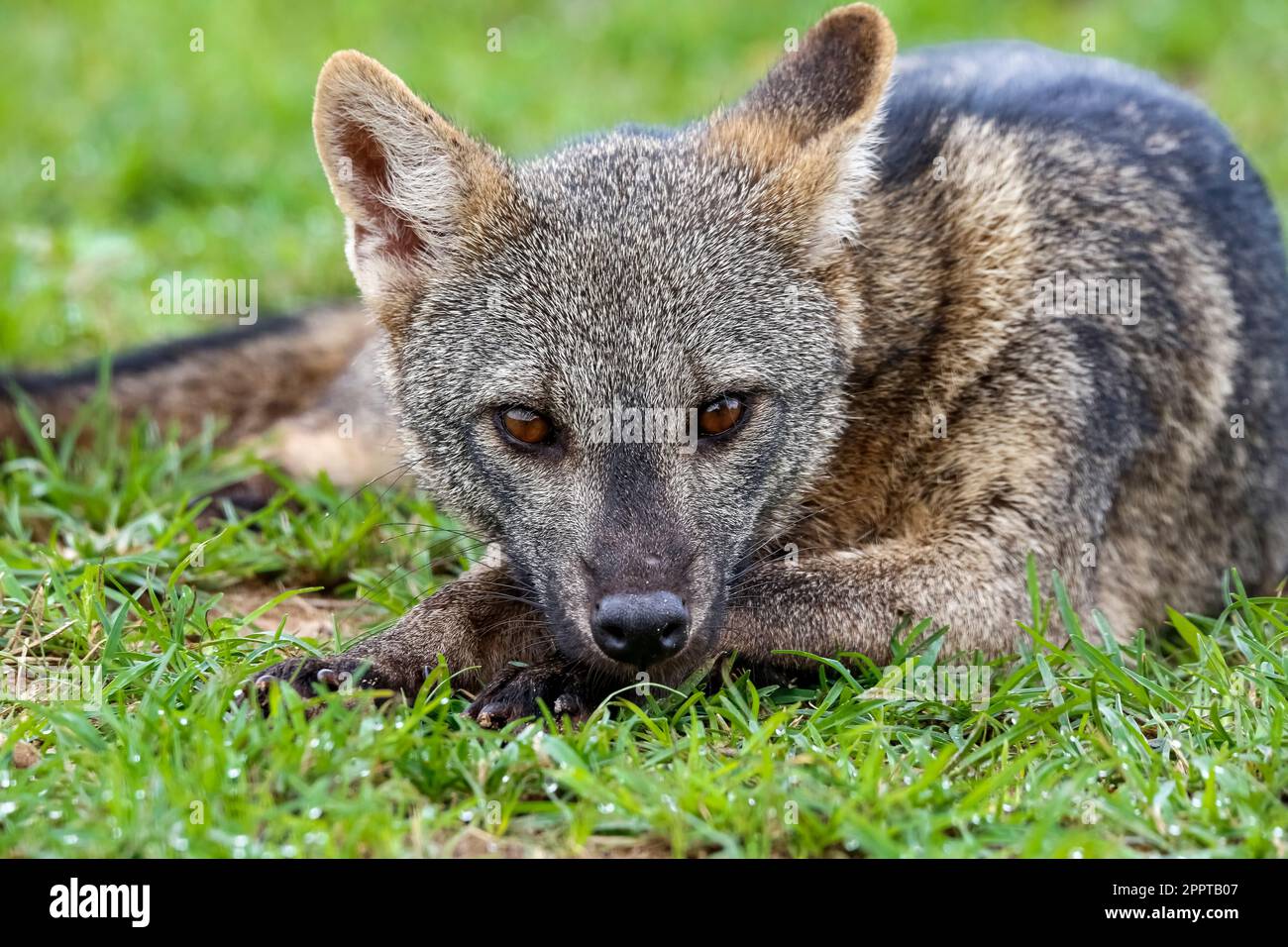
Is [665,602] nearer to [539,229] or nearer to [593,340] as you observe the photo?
[593,340]

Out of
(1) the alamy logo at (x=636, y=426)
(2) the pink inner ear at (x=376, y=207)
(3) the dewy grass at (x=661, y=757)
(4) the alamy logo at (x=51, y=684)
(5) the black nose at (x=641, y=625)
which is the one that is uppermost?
(2) the pink inner ear at (x=376, y=207)

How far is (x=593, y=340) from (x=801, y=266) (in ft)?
2.82

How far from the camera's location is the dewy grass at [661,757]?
363cm

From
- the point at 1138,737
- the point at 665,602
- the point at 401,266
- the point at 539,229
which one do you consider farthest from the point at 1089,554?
the point at 401,266

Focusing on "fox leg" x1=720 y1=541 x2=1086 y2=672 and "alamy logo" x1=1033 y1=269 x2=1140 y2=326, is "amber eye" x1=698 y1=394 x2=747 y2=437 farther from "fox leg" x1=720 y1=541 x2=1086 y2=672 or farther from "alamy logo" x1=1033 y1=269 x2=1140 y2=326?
"alamy logo" x1=1033 y1=269 x2=1140 y2=326

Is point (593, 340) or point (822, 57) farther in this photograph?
point (822, 57)

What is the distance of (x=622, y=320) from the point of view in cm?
465

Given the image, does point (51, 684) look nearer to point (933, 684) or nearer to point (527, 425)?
point (527, 425)

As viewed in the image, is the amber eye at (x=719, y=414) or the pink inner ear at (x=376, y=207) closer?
the amber eye at (x=719, y=414)

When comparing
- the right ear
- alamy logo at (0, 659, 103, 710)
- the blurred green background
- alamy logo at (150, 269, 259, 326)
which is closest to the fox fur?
the right ear

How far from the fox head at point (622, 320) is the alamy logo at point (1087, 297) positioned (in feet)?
2.44

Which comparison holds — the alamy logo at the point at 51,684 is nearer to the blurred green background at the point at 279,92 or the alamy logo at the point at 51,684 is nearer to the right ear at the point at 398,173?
the right ear at the point at 398,173

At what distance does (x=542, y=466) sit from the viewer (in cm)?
472
